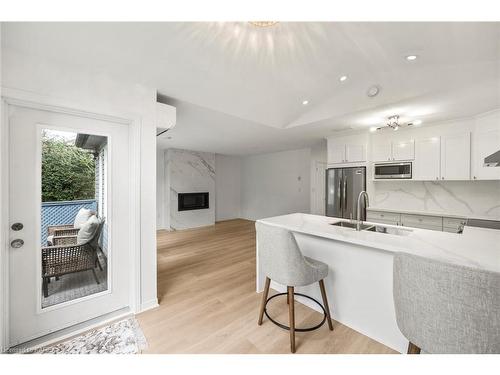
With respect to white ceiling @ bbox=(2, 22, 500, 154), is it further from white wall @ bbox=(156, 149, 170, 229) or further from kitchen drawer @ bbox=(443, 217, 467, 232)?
white wall @ bbox=(156, 149, 170, 229)

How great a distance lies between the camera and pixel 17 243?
164 cm

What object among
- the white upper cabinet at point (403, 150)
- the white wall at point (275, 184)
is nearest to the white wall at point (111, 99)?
the white upper cabinet at point (403, 150)

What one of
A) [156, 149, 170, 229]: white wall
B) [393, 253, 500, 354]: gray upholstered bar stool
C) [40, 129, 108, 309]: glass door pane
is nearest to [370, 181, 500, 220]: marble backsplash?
[393, 253, 500, 354]: gray upholstered bar stool

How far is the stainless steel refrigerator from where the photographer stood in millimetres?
3973

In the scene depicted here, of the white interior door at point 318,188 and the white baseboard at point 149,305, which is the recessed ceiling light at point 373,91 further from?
the white baseboard at point 149,305

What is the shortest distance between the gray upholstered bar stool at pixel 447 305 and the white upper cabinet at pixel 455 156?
313 centimetres

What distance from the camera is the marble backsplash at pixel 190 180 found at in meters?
5.95

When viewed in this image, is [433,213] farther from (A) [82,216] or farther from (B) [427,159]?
(A) [82,216]

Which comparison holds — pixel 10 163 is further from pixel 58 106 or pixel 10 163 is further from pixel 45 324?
pixel 45 324

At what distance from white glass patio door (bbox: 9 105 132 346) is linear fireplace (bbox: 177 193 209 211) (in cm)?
401

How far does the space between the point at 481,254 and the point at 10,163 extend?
3255 mm

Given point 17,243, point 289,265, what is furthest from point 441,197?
point 17,243

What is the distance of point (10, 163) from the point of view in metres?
1.60

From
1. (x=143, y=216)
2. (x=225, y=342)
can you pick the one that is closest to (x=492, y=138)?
(x=225, y=342)
